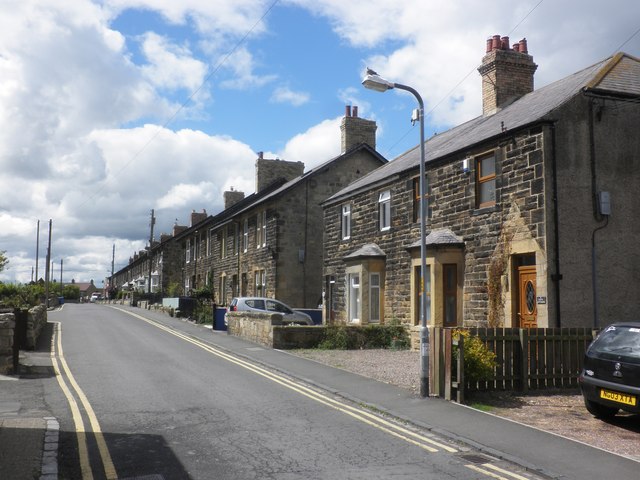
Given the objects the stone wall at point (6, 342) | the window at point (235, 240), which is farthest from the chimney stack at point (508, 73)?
the window at point (235, 240)

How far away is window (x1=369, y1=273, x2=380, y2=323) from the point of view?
2277cm

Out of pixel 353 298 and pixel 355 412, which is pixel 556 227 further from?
pixel 353 298

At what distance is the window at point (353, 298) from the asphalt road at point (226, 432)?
9.61 meters

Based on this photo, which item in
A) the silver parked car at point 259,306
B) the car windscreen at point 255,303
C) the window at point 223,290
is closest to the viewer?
the silver parked car at point 259,306

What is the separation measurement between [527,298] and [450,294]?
3211 mm

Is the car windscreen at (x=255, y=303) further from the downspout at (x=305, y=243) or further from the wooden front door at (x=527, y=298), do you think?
the wooden front door at (x=527, y=298)

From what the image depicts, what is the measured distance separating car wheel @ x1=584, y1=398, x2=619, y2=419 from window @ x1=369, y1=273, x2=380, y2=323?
13.0 metres

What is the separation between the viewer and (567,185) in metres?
15.3

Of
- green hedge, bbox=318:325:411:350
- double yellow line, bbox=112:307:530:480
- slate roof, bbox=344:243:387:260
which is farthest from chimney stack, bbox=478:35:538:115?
double yellow line, bbox=112:307:530:480

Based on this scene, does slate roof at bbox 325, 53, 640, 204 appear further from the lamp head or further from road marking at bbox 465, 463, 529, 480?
road marking at bbox 465, 463, 529, 480

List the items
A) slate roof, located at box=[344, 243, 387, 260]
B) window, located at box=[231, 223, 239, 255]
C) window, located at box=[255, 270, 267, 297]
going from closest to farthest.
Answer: slate roof, located at box=[344, 243, 387, 260], window, located at box=[255, 270, 267, 297], window, located at box=[231, 223, 239, 255]

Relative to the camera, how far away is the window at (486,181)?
17062 millimetres

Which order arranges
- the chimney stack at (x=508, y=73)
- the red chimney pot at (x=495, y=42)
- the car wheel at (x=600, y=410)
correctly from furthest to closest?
the chimney stack at (x=508, y=73) < the red chimney pot at (x=495, y=42) < the car wheel at (x=600, y=410)

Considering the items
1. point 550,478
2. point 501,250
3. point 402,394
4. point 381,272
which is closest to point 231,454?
point 550,478
